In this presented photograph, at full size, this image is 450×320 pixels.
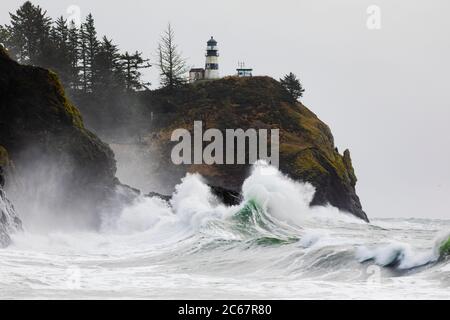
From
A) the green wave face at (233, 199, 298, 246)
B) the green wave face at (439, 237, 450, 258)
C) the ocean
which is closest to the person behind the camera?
the ocean

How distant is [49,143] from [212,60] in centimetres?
4488

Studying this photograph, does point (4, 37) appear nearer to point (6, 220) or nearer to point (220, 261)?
point (6, 220)

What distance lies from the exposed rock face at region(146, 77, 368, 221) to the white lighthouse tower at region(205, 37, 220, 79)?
8.94m

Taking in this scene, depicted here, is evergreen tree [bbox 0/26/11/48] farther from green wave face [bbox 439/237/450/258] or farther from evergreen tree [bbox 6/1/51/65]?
green wave face [bbox 439/237/450/258]

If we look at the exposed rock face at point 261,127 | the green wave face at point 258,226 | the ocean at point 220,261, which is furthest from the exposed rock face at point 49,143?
the exposed rock face at point 261,127

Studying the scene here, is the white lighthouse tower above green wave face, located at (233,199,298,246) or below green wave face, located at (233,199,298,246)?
above

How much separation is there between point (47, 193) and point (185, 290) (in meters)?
18.9

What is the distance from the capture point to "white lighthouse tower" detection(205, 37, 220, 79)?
7975 centimetres

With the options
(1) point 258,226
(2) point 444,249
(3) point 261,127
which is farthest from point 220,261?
(3) point 261,127

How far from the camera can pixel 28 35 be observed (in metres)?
67.6

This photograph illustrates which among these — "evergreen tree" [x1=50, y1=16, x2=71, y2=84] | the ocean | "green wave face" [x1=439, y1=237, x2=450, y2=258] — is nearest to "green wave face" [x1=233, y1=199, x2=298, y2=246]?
the ocean

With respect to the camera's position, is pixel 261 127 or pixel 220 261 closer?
pixel 220 261

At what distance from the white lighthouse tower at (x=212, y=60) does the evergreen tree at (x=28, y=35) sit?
15935 millimetres

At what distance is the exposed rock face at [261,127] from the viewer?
5731 cm
